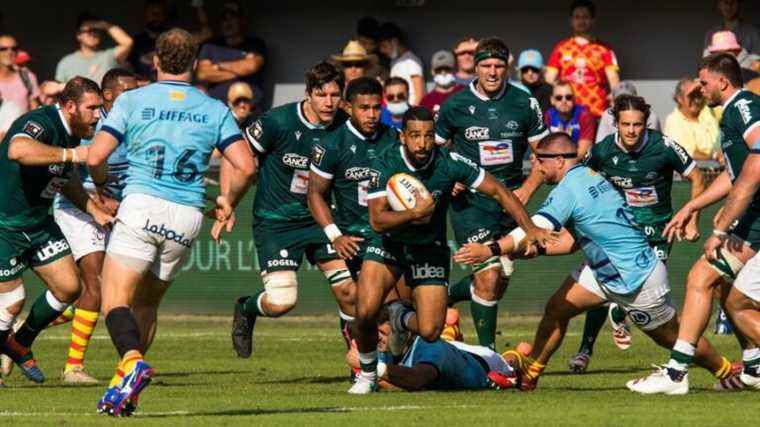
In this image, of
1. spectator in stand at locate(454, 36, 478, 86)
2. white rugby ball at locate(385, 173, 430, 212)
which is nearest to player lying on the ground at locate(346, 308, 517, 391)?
white rugby ball at locate(385, 173, 430, 212)

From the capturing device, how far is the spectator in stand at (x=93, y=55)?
23.6 meters

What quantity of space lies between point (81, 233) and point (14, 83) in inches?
315

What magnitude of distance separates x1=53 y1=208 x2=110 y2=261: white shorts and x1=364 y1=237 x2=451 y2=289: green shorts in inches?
121

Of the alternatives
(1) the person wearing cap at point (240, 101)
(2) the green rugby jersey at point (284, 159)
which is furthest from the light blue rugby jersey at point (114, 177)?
(1) the person wearing cap at point (240, 101)

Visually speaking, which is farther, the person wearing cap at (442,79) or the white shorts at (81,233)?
the person wearing cap at (442,79)

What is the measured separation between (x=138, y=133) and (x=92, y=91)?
8.74ft

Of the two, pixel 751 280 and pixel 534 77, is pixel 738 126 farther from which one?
pixel 534 77

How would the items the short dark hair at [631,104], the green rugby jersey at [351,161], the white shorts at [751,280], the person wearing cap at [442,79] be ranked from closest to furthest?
the white shorts at [751,280] → the green rugby jersey at [351,161] → the short dark hair at [631,104] → the person wearing cap at [442,79]

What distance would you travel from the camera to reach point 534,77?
71.4 feet

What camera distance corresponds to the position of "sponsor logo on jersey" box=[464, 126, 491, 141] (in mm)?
16172

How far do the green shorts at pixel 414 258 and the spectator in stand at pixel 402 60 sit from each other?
902 centimetres

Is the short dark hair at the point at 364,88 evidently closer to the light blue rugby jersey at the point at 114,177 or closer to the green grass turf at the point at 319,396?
the green grass turf at the point at 319,396

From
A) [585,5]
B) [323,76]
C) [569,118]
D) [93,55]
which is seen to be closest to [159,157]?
[323,76]

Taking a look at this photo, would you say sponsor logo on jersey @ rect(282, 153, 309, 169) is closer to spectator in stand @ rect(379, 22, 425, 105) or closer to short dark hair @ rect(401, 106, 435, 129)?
short dark hair @ rect(401, 106, 435, 129)
